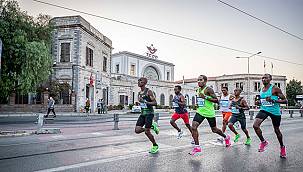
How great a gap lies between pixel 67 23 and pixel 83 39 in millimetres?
2575

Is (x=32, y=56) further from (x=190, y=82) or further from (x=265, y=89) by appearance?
(x=190, y=82)

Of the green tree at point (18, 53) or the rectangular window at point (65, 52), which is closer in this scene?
the green tree at point (18, 53)

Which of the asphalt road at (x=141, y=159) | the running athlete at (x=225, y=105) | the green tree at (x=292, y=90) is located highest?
the green tree at (x=292, y=90)

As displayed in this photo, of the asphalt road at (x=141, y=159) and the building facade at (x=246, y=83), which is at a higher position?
the building facade at (x=246, y=83)

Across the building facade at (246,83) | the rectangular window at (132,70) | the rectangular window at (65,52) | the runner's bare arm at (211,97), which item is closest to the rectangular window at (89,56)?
the rectangular window at (65,52)

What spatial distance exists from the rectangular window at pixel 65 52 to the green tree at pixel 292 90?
246ft

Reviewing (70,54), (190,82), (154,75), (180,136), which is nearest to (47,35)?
(70,54)

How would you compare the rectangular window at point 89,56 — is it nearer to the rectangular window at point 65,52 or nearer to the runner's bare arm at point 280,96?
the rectangular window at point 65,52

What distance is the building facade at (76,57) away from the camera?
29750mm

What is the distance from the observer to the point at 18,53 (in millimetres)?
19188

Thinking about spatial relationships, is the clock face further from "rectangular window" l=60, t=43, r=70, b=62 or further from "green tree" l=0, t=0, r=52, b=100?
"green tree" l=0, t=0, r=52, b=100

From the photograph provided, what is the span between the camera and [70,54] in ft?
99.0

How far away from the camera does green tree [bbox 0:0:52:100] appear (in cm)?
1823

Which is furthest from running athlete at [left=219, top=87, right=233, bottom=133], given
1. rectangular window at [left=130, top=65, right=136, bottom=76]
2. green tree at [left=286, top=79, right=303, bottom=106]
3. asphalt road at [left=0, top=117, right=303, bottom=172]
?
green tree at [left=286, top=79, right=303, bottom=106]
